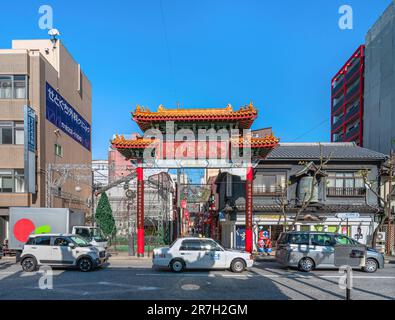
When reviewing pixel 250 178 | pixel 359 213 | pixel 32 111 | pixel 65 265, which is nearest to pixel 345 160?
pixel 359 213

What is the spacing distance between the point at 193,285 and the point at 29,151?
58.2 ft

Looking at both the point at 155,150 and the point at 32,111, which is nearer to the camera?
the point at 155,150

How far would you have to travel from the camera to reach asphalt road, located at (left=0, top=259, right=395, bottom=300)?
31.6ft

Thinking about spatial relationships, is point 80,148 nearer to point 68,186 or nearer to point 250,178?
point 68,186

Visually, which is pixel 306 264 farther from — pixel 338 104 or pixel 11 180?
pixel 338 104

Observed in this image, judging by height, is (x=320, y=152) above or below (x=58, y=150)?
below

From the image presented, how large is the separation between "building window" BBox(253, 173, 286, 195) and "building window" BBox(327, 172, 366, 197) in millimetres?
3533

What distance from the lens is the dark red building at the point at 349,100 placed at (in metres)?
52.6

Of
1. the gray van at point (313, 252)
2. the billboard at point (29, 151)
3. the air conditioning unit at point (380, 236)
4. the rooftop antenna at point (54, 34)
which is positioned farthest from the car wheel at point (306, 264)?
the rooftop antenna at point (54, 34)

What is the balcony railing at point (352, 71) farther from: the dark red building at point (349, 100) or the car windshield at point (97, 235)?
the car windshield at point (97, 235)

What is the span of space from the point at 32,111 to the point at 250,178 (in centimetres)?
1680

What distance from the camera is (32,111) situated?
23.5 m

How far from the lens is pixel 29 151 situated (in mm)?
22984

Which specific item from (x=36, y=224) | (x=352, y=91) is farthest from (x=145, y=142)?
(x=352, y=91)
